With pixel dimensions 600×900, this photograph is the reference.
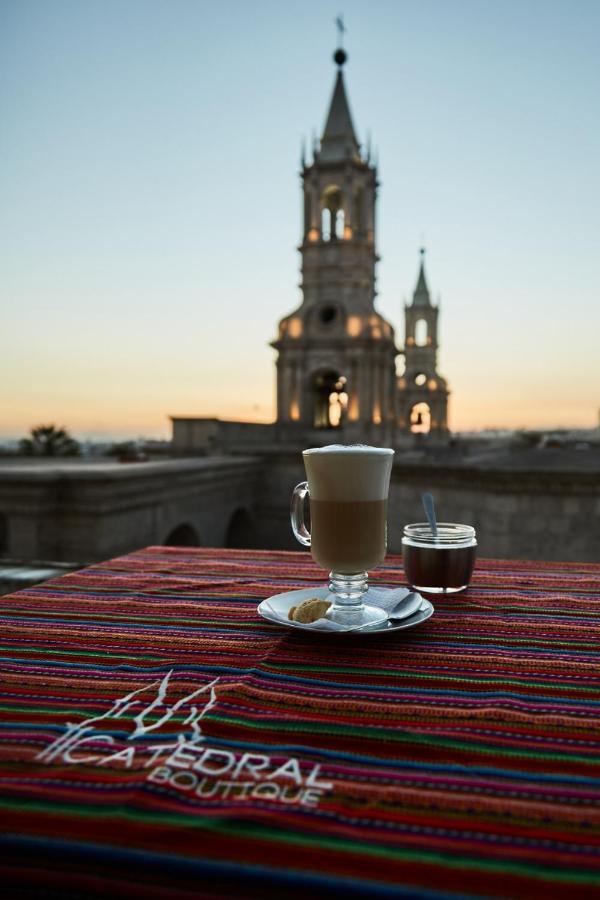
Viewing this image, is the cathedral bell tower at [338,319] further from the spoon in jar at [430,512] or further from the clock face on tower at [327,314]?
the spoon in jar at [430,512]

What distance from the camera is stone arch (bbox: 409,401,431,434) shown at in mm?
51812

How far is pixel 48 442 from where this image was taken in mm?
28188

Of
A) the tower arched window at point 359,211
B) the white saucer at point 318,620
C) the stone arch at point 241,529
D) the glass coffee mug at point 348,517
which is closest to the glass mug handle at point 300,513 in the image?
the glass coffee mug at point 348,517

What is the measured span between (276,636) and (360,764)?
55 cm

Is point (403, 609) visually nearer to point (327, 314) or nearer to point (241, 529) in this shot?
point (241, 529)

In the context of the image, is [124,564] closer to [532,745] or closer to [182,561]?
[182,561]

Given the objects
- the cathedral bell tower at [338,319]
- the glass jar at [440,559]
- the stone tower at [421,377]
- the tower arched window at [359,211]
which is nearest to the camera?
the glass jar at [440,559]

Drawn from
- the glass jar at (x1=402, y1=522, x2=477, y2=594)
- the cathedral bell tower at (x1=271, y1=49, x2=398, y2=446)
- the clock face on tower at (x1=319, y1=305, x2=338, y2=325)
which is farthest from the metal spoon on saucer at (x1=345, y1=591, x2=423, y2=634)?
the clock face on tower at (x1=319, y1=305, x2=338, y2=325)

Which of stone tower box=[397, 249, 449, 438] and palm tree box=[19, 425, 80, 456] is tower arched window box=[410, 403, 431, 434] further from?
palm tree box=[19, 425, 80, 456]

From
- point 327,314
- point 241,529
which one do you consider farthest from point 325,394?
point 241,529

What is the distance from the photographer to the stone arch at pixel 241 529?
12148 mm

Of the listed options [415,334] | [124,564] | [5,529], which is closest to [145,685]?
[124,564]

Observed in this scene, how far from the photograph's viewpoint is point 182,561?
7.43ft

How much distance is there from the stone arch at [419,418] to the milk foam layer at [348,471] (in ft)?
166
